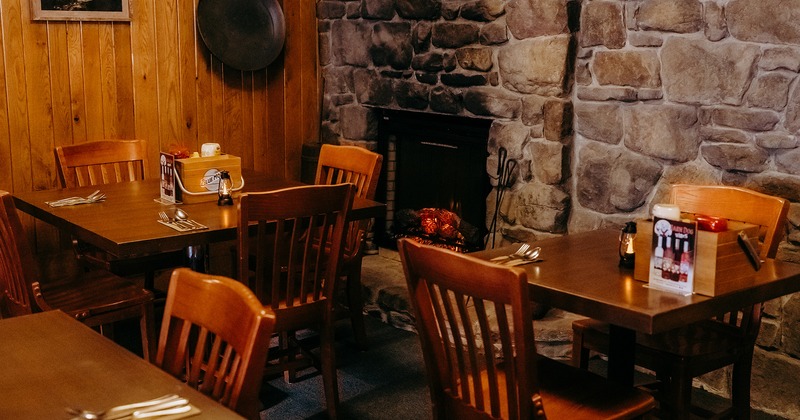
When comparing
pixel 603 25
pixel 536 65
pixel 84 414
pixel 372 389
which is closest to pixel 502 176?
pixel 536 65

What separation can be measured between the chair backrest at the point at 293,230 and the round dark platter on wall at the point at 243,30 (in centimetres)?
186

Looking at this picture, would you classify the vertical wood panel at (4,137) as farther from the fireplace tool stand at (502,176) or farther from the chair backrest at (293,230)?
the fireplace tool stand at (502,176)

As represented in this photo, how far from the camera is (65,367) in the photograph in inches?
68.2

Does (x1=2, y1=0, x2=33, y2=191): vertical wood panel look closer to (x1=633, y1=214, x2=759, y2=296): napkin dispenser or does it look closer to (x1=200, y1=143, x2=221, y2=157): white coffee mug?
(x1=200, y1=143, x2=221, y2=157): white coffee mug

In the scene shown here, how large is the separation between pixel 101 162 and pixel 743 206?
8.54 ft

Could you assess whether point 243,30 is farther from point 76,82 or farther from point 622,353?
point 622,353

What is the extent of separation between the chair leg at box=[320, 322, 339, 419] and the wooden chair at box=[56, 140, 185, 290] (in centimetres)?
94

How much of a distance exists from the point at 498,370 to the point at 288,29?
3.00 meters

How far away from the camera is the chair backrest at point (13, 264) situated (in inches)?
108

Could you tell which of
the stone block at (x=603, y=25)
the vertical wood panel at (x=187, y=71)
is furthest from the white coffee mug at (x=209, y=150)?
the stone block at (x=603, y=25)

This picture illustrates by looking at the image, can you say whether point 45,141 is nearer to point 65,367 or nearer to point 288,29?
point 288,29

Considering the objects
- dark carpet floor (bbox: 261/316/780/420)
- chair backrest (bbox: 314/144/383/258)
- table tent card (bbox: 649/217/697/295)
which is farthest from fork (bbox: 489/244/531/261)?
chair backrest (bbox: 314/144/383/258)

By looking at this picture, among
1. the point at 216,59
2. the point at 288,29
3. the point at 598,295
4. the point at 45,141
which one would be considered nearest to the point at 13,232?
the point at 45,141

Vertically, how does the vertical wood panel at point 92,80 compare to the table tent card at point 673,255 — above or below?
above
